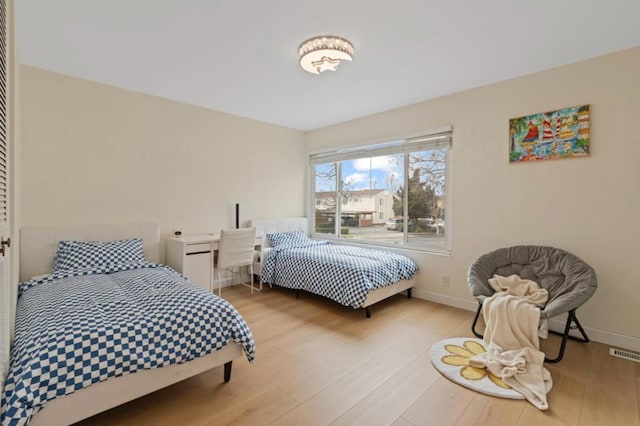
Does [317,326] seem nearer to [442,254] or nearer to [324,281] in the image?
[324,281]

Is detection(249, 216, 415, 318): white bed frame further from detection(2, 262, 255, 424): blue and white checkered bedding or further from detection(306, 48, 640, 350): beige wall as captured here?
detection(2, 262, 255, 424): blue and white checkered bedding

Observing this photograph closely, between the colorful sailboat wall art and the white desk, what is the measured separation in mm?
3433

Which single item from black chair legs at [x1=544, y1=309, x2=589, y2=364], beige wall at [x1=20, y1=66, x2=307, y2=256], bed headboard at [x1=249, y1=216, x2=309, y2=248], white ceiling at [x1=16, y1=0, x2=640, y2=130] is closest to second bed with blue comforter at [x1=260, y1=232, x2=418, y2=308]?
bed headboard at [x1=249, y1=216, x2=309, y2=248]

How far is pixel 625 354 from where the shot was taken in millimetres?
2441

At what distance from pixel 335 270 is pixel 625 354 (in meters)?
2.47

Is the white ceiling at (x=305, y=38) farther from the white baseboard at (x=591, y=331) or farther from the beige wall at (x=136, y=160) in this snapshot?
the white baseboard at (x=591, y=331)

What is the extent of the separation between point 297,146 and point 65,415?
14.4 feet

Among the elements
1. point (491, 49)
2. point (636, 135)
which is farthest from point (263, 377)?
point (636, 135)

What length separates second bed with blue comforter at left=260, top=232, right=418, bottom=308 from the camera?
125 inches

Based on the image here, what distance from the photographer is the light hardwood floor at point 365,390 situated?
68.2 inches

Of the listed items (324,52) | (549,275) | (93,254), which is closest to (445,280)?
(549,275)

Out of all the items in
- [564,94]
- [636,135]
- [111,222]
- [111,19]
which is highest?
[111,19]

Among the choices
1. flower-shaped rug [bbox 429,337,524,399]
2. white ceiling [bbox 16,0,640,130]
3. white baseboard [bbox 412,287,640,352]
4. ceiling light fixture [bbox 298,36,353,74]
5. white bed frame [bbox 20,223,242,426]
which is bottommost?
flower-shaped rug [bbox 429,337,524,399]

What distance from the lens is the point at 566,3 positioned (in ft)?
6.40
